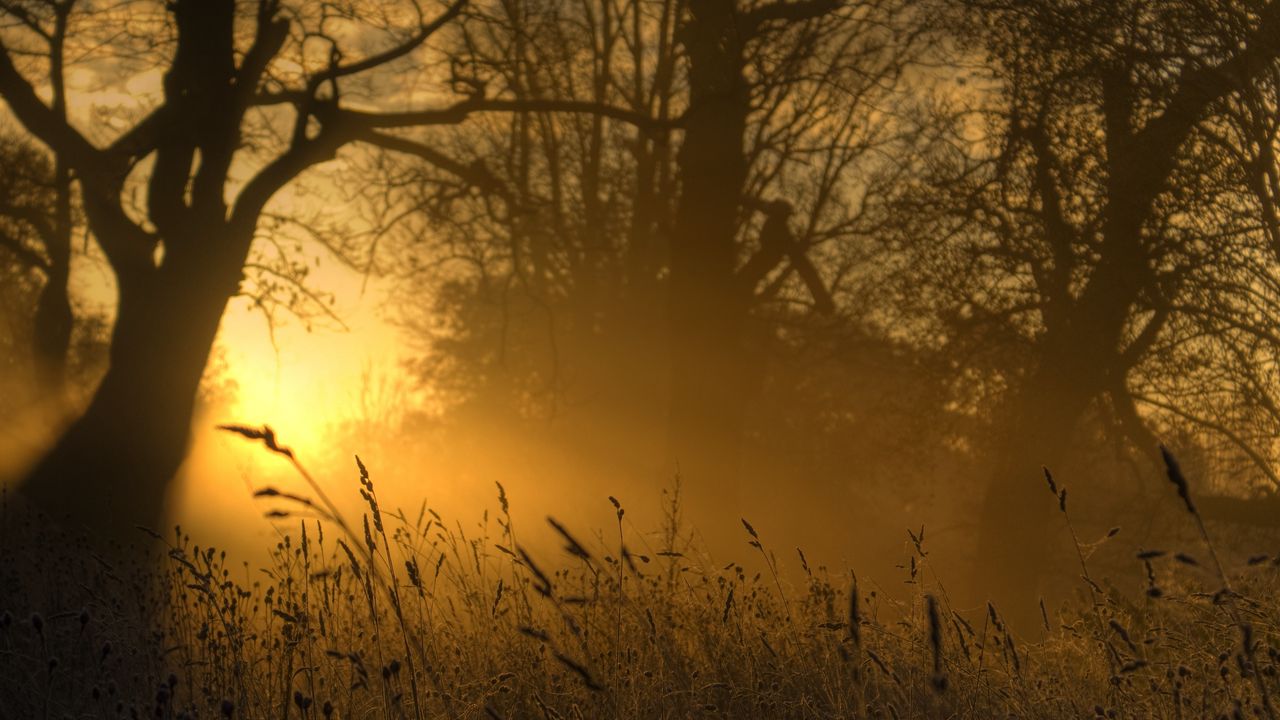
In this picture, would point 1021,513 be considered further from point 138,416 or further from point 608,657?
point 608,657

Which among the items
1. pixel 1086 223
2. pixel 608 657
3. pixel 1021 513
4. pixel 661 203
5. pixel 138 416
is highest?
pixel 661 203

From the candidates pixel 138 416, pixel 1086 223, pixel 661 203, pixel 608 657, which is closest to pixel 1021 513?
pixel 1086 223

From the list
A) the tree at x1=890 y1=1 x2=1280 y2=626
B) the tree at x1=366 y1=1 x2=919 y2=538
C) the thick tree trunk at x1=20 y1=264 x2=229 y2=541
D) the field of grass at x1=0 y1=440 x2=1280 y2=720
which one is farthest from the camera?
the tree at x1=366 y1=1 x2=919 y2=538

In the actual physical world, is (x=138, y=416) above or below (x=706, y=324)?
below

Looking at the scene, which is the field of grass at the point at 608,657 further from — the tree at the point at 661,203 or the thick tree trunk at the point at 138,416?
the tree at the point at 661,203

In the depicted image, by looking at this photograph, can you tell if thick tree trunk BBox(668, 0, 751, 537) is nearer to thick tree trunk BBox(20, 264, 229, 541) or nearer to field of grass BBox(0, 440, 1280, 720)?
thick tree trunk BBox(20, 264, 229, 541)

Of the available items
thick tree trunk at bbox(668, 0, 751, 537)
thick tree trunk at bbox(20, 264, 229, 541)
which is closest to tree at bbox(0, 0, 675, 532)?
thick tree trunk at bbox(20, 264, 229, 541)

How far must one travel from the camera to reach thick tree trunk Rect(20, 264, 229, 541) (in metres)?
10.7

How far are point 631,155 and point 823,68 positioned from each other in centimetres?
609

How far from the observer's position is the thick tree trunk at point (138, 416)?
35.0 ft

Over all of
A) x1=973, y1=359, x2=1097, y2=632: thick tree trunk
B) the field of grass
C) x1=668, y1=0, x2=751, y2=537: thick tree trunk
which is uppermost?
x1=668, y1=0, x2=751, y2=537: thick tree trunk

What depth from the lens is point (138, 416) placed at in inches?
429

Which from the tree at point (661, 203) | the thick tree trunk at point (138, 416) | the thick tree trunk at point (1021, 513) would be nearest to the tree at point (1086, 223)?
the thick tree trunk at point (1021, 513)

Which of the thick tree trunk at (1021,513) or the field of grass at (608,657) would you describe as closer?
the field of grass at (608,657)
